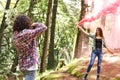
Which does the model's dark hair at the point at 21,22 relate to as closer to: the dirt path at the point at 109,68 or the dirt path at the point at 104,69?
the dirt path at the point at 104,69

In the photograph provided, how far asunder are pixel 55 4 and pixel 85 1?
16.0 ft

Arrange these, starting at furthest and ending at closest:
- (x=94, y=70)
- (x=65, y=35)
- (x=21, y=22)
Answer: (x=65, y=35) < (x=94, y=70) < (x=21, y=22)

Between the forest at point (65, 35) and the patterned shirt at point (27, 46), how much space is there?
7.04 meters

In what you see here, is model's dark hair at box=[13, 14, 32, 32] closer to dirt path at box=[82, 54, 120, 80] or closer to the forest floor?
the forest floor

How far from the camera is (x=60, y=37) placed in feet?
97.7

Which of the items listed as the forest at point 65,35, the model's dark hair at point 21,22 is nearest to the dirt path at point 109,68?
the forest at point 65,35

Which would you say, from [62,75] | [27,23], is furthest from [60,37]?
[27,23]

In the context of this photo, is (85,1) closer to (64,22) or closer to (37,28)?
(64,22)

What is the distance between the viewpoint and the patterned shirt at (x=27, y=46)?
6.04 metres

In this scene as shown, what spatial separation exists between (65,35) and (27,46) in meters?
22.3

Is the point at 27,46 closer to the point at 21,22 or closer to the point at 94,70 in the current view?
the point at 21,22

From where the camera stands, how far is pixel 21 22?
19.8ft

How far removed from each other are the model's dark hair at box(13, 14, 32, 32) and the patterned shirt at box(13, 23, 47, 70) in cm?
7

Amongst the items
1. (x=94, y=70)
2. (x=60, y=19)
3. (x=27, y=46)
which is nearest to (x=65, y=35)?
(x=60, y=19)
